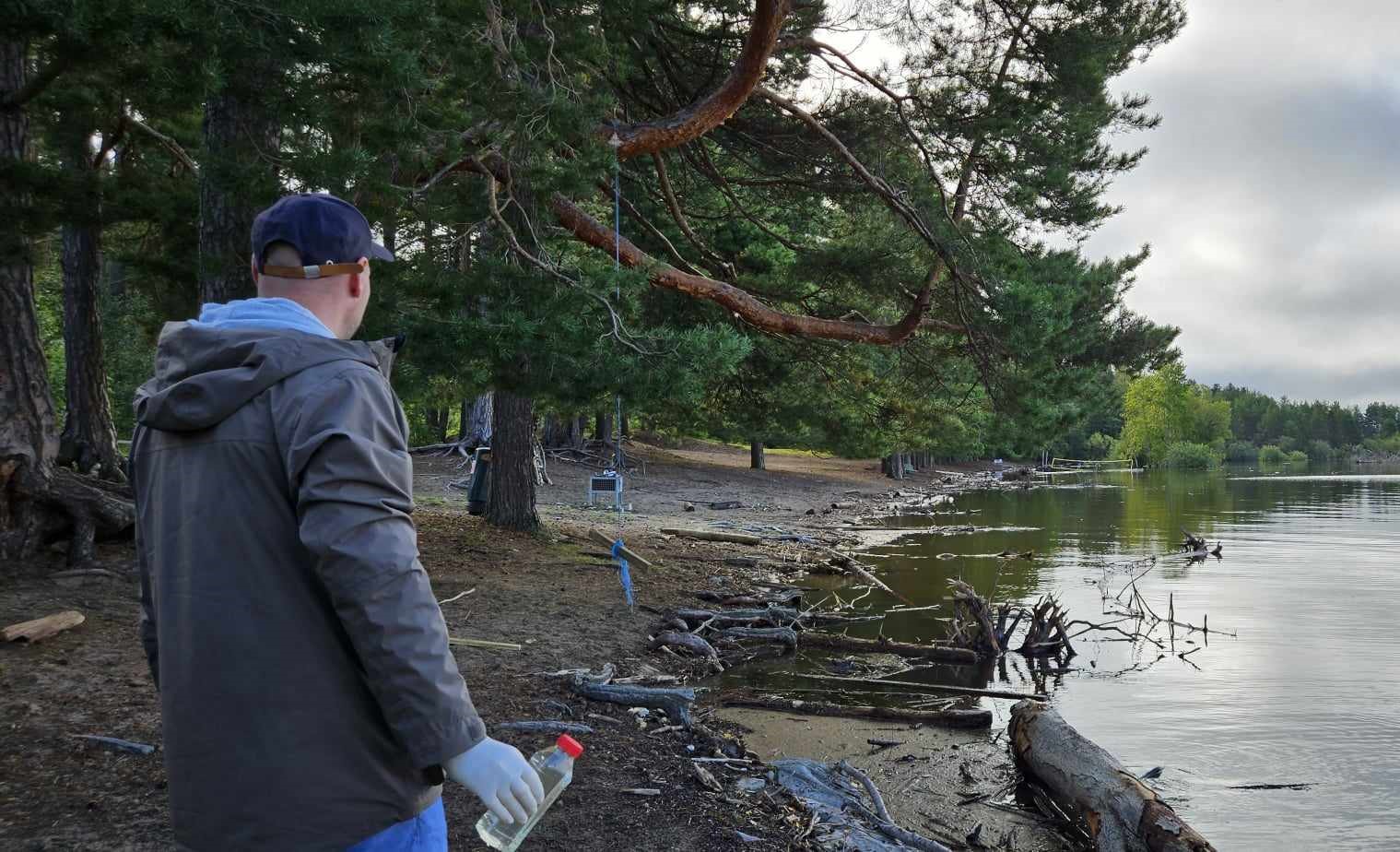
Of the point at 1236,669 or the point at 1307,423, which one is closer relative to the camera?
the point at 1236,669

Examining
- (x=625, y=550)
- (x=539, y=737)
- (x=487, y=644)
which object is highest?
(x=625, y=550)

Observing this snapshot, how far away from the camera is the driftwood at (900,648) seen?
10.7m

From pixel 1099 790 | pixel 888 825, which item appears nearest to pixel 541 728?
pixel 888 825

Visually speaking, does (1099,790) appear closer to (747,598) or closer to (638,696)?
(638,696)

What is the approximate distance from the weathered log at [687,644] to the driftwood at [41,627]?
15.0 feet

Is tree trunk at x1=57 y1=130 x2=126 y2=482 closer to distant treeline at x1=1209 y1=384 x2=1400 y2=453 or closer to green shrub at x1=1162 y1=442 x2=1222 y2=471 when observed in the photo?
green shrub at x1=1162 y1=442 x2=1222 y2=471

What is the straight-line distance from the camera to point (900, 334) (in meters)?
12.6

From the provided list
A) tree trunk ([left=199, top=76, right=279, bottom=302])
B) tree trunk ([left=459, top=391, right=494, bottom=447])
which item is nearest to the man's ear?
tree trunk ([left=199, top=76, right=279, bottom=302])

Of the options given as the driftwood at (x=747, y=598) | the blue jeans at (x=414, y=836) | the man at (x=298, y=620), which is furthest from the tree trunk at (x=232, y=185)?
the driftwood at (x=747, y=598)

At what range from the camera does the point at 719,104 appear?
10367mm

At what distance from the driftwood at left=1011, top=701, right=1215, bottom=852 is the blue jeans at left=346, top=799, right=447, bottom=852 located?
4.85m

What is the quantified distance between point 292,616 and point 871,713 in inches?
278

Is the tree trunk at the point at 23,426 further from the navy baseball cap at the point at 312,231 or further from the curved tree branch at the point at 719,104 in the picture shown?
the navy baseball cap at the point at 312,231

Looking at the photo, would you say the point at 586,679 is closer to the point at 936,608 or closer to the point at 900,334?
the point at 900,334
